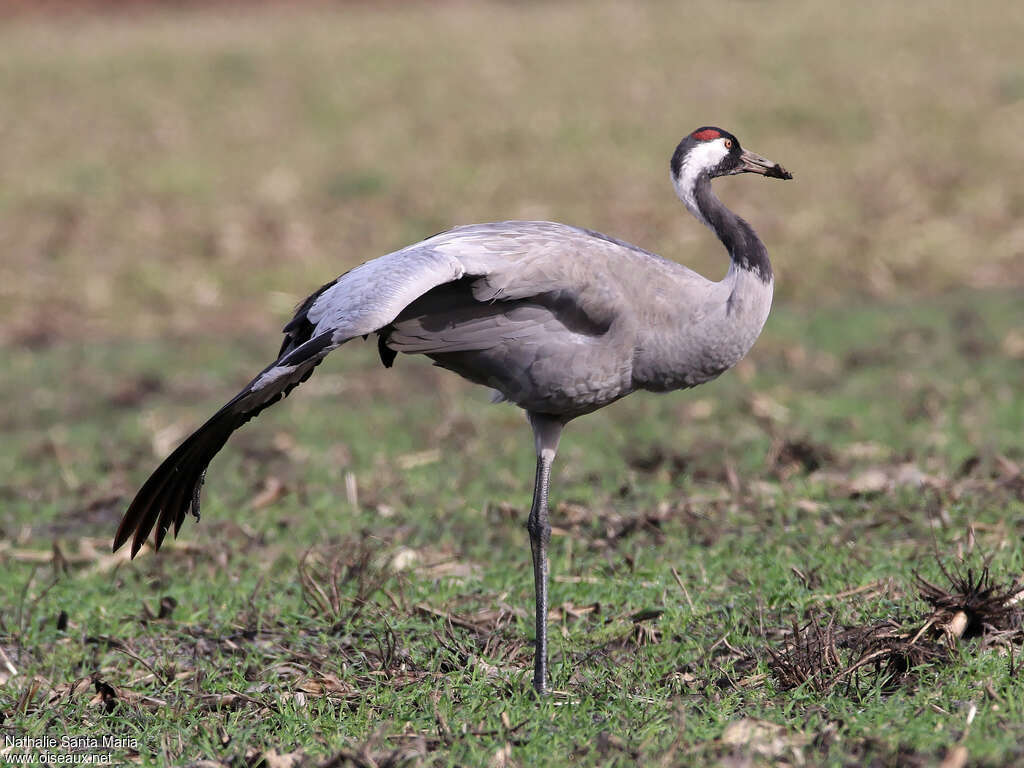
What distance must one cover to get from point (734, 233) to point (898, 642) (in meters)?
1.35

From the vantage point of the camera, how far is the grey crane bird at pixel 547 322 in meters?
4.02

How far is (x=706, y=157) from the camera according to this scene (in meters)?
4.47

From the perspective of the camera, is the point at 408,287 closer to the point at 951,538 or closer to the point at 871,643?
the point at 871,643

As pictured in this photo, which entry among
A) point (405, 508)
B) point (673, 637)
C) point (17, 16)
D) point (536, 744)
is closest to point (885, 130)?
point (405, 508)

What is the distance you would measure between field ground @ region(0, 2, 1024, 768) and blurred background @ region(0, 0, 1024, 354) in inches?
2.1

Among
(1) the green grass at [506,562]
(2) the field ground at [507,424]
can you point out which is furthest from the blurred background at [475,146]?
(1) the green grass at [506,562]

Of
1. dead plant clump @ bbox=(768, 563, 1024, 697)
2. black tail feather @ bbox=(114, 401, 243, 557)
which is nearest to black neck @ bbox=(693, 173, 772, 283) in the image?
dead plant clump @ bbox=(768, 563, 1024, 697)

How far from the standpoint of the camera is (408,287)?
148 inches

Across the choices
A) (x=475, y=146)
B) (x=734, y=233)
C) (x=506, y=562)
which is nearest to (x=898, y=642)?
(x=734, y=233)

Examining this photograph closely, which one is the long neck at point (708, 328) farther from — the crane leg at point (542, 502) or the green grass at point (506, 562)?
the green grass at point (506, 562)

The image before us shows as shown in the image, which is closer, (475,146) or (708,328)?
(708,328)

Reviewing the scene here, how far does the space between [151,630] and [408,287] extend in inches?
72.0

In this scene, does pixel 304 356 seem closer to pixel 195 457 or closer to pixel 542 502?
pixel 195 457

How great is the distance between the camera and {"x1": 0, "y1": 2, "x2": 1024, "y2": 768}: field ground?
12.7 ft
